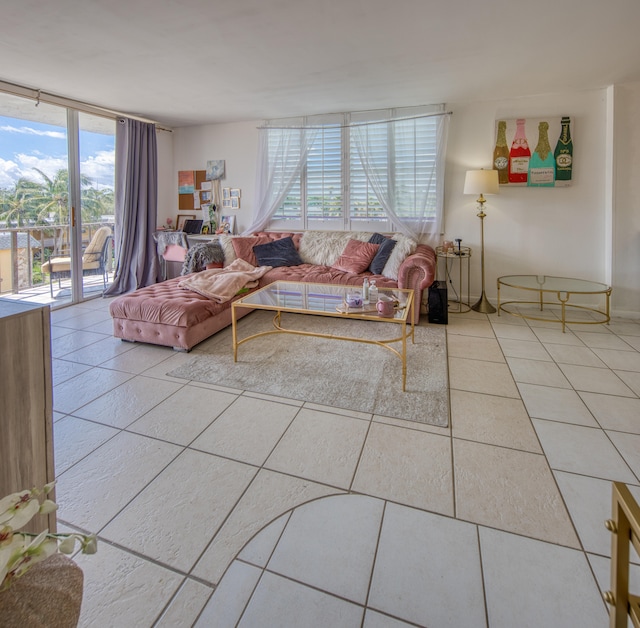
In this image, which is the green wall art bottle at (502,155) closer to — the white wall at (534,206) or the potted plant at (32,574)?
the white wall at (534,206)

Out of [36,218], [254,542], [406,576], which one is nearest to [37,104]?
[36,218]

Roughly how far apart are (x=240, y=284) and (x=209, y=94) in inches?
80.7

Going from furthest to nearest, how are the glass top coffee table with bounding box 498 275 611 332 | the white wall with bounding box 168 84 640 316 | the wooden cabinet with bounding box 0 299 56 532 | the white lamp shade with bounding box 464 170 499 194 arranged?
the white lamp shade with bounding box 464 170 499 194, the white wall with bounding box 168 84 640 316, the glass top coffee table with bounding box 498 275 611 332, the wooden cabinet with bounding box 0 299 56 532

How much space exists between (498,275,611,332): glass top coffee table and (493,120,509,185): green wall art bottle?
112 cm

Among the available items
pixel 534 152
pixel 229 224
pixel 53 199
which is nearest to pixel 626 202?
pixel 534 152

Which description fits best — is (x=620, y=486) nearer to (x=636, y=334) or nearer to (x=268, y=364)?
(x=268, y=364)

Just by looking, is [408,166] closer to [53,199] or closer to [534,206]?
[534,206]

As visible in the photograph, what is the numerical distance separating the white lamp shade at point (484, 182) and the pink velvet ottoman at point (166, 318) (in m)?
2.90

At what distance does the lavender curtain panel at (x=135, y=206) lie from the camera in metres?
4.83

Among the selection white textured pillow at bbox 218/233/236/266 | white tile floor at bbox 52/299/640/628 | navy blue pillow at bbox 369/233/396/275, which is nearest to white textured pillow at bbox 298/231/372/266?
navy blue pillow at bbox 369/233/396/275

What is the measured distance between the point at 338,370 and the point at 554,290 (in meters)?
2.35

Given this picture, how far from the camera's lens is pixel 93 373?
2736 mm

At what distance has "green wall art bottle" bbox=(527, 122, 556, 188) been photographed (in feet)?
13.4

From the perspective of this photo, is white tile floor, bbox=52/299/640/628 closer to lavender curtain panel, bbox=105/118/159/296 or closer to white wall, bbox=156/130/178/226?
lavender curtain panel, bbox=105/118/159/296
